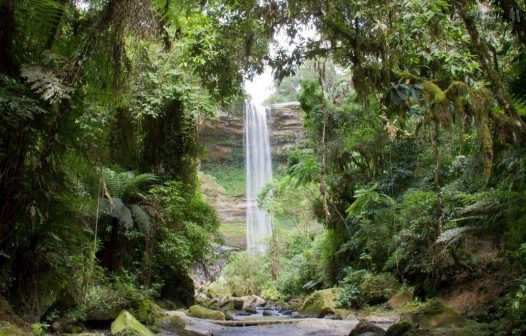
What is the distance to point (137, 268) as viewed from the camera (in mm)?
8961

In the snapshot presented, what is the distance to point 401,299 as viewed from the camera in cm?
968

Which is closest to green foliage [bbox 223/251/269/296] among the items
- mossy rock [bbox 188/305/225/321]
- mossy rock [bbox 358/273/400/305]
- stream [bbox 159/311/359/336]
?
mossy rock [bbox 358/273/400/305]

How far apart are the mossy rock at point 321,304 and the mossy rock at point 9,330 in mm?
7643

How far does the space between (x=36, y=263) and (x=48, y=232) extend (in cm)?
30

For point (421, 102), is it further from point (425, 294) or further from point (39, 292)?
point (425, 294)

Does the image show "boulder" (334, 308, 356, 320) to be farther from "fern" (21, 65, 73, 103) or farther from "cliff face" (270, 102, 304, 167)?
"cliff face" (270, 102, 304, 167)

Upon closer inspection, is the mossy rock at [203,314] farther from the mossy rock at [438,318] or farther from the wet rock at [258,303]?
the wet rock at [258,303]

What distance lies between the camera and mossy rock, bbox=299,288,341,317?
413 inches

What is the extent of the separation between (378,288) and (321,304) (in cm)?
133

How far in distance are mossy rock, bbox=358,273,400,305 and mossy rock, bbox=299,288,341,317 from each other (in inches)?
28.5

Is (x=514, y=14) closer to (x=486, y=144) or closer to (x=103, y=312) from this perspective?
(x=486, y=144)

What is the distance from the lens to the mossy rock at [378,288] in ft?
34.5

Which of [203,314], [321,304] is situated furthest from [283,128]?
[203,314]

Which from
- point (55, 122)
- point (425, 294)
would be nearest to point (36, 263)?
point (55, 122)
